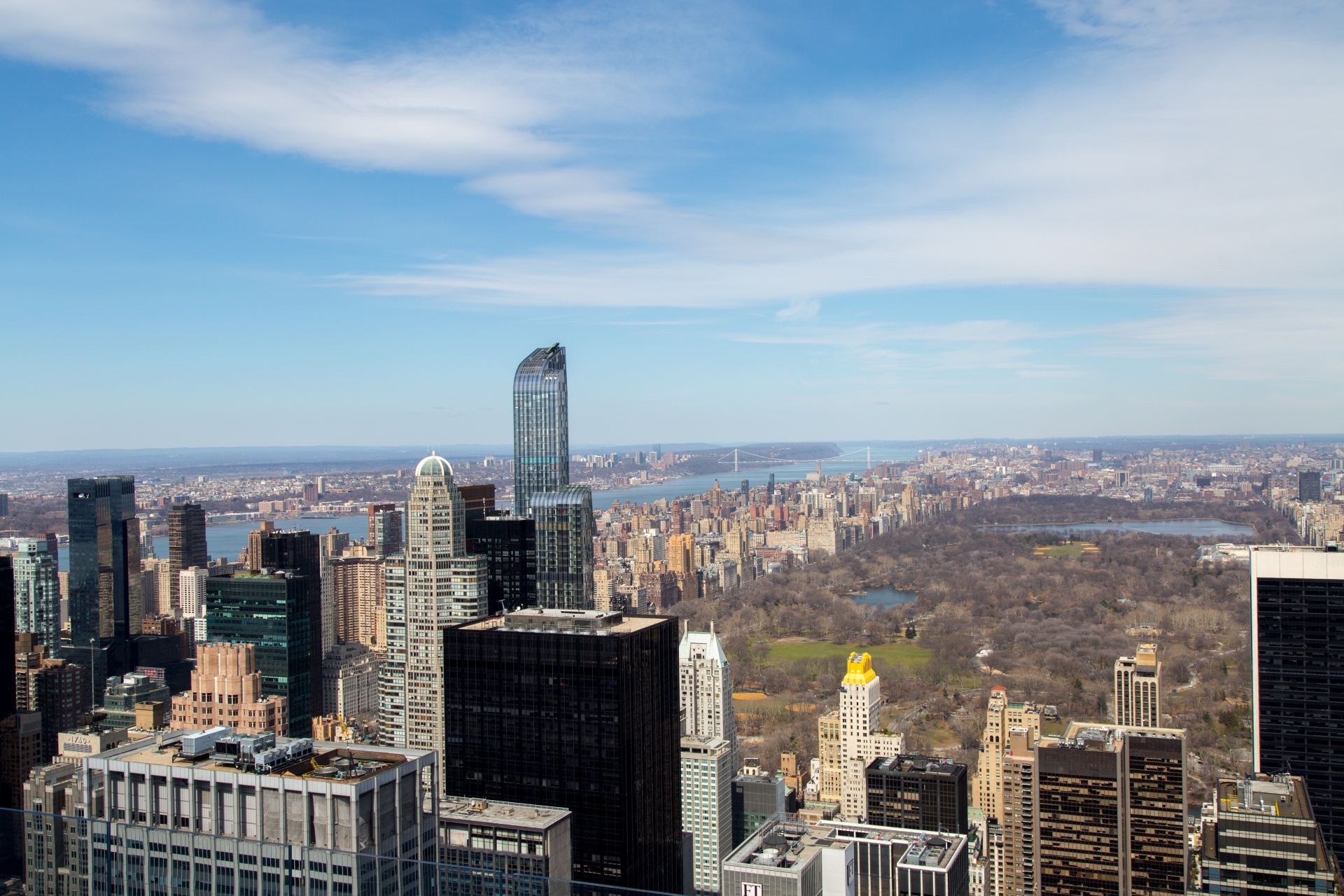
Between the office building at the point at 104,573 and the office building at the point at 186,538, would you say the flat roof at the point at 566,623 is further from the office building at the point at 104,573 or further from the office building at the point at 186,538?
the office building at the point at 186,538

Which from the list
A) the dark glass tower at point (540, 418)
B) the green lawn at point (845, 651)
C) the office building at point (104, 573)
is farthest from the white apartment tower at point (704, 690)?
the office building at point (104, 573)

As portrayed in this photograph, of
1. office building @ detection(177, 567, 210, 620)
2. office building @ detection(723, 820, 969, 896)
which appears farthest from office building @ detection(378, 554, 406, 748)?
office building @ detection(177, 567, 210, 620)

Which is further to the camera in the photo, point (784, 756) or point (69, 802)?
point (784, 756)

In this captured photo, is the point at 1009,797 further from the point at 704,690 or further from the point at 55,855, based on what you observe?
the point at 55,855

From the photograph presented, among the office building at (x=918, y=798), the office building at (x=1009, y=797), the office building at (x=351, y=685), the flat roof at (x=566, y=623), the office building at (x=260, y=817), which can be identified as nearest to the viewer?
the office building at (x=260, y=817)

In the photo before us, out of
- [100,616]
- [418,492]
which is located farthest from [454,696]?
[100,616]

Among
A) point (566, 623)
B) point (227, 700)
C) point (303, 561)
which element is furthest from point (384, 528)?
point (566, 623)

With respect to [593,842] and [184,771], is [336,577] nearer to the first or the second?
[593,842]
